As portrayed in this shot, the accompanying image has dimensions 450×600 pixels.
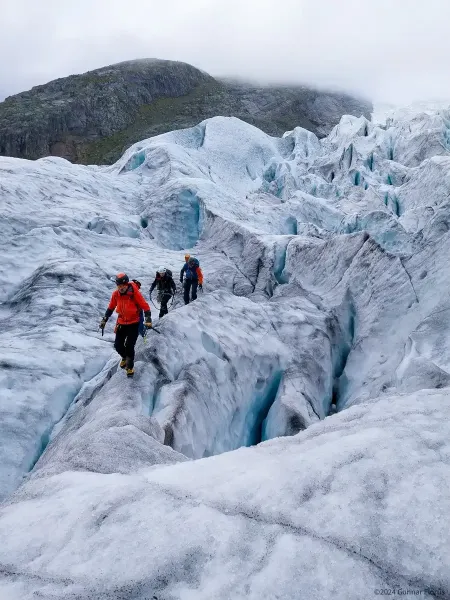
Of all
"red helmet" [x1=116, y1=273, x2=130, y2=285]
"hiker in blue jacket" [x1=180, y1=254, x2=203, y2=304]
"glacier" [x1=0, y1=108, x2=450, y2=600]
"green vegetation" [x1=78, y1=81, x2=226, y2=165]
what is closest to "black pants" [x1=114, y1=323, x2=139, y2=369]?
"glacier" [x1=0, y1=108, x2=450, y2=600]

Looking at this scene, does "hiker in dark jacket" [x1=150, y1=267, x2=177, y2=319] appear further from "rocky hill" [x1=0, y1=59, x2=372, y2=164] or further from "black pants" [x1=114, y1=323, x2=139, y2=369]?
"rocky hill" [x1=0, y1=59, x2=372, y2=164]

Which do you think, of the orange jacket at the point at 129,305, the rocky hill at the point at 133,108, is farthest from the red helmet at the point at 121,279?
the rocky hill at the point at 133,108

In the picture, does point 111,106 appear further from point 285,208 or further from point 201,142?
point 285,208

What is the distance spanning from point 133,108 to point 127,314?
8472cm

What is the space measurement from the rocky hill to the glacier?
58725 millimetres

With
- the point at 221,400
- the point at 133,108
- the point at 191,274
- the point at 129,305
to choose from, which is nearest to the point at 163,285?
the point at 191,274

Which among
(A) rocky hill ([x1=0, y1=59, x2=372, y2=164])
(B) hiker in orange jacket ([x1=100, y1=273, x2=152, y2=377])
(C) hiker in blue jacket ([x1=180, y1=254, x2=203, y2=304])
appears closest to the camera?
(B) hiker in orange jacket ([x1=100, y1=273, x2=152, y2=377])

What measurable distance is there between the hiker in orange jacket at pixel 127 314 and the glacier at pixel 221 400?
12.1 inches

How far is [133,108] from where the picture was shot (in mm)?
82188

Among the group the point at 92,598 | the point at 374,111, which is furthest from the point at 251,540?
the point at 374,111

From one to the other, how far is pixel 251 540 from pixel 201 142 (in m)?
27.1

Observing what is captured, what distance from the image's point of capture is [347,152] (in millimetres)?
31266

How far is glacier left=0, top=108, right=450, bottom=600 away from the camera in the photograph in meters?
2.68

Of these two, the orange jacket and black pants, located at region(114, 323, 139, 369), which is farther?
black pants, located at region(114, 323, 139, 369)
